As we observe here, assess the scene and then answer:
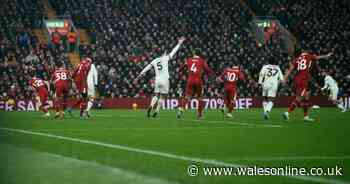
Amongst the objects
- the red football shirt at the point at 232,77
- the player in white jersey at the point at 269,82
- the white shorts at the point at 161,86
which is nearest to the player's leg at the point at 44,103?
the white shorts at the point at 161,86

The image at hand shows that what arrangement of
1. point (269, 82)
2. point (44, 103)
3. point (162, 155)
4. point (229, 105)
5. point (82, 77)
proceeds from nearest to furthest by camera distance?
point (162, 155), point (269, 82), point (82, 77), point (229, 105), point (44, 103)

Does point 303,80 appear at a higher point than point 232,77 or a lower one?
lower

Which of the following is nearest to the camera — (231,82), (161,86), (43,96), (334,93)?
(161,86)

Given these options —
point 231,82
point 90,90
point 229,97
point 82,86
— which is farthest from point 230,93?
point 82,86

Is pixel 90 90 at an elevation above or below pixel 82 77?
below

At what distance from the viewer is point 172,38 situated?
42.4 meters

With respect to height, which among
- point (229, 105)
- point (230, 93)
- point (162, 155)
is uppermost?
point (230, 93)

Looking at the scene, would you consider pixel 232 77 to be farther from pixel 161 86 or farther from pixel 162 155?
pixel 162 155

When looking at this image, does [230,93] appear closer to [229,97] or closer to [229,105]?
[229,97]

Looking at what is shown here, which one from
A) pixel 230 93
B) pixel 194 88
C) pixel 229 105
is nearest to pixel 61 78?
pixel 194 88

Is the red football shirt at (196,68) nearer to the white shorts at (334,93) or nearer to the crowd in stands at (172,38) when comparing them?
the crowd in stands at (172,38)

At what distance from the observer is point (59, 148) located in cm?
1192

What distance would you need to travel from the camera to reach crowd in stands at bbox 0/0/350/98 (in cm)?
3907

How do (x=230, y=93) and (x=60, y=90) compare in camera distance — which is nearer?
(x=60, y=90)
